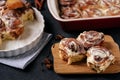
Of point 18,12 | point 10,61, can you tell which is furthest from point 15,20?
point 10,61

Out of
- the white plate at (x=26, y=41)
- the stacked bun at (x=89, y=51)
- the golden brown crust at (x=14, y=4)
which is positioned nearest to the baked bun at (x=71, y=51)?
the stacked bun at (x=89, y=51)

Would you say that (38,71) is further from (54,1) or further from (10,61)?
(54,1)

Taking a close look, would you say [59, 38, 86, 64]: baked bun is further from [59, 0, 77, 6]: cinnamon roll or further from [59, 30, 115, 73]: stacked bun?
[59, 0, 77, 6]: cinnamon roll

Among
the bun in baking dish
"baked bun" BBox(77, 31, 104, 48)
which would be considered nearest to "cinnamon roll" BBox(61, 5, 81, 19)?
the bun in baking dish

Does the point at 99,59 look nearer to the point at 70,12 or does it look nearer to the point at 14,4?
the point at 70,12

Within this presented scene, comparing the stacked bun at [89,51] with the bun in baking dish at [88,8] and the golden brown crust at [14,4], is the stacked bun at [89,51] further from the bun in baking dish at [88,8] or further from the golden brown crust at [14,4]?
the golden brown crust at [14,4]

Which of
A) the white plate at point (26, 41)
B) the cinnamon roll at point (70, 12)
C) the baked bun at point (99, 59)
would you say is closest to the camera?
the baked bun at point (99, 59)
